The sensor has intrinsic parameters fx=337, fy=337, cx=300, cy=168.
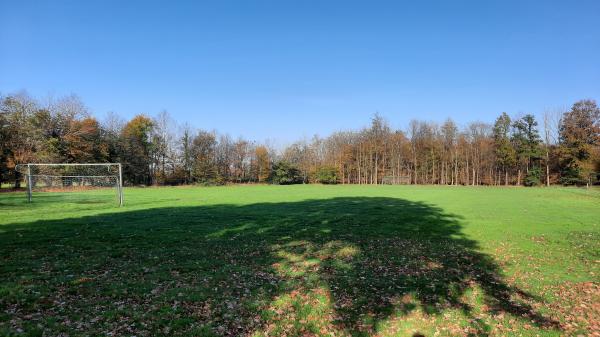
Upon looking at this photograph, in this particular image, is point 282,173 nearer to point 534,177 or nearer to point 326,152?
point 326,152

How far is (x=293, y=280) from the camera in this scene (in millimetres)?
9180

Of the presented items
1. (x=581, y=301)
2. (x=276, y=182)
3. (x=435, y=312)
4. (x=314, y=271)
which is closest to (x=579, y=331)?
(x=581, y=301)

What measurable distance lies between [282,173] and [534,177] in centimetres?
5836

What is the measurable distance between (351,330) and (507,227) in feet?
49.6

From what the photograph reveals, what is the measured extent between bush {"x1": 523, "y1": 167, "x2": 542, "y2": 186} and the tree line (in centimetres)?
19

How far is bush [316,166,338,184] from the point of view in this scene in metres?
87.7

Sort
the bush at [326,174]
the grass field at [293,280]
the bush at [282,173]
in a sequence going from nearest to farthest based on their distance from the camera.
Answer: the grass field at [293,280], the bush at [282,173], the bush at [326,174]

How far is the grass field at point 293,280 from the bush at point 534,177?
69.9 m

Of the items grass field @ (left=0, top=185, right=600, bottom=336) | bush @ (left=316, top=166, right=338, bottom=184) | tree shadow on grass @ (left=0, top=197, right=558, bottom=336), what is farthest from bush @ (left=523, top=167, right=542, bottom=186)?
tree shadow on grass @ (left=0, top=197, right=558, bottom=336)

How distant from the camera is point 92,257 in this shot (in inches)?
421

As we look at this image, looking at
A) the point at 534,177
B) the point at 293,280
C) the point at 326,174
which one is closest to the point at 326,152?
the point at 326,174

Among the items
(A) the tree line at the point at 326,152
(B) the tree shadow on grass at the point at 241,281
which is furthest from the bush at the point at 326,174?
(B) the tree shadow on grass at the point at 241,281

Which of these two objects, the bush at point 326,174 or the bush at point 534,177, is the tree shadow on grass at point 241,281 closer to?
the bush at point 326,174

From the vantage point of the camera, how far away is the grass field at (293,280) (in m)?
6.53
